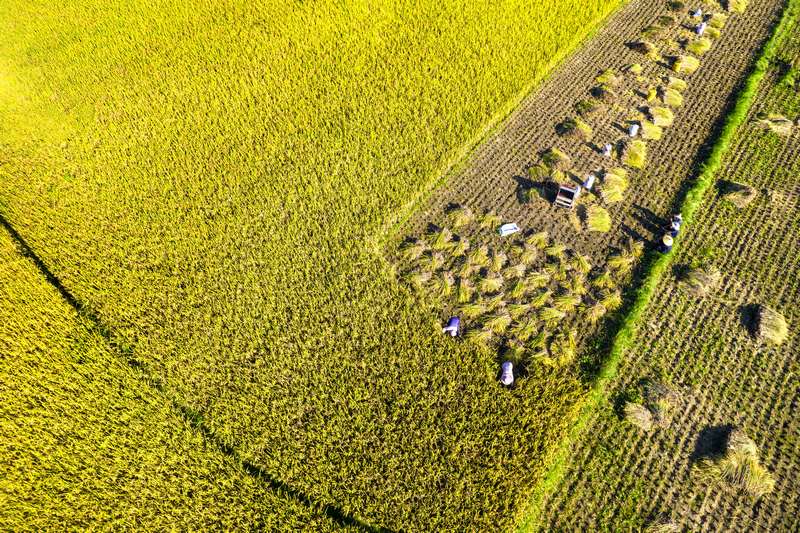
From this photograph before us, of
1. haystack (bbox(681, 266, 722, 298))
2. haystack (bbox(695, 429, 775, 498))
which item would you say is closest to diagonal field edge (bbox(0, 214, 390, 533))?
haystack (bbox(695, 429, 775, 498))

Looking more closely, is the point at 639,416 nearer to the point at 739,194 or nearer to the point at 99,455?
the point at 739,194

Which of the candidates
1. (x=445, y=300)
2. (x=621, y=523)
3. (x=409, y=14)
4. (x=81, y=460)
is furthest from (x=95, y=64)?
(x=621, y=523)

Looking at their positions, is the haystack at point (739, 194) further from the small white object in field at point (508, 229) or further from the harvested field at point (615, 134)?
the small white object in field at point (508, 229)

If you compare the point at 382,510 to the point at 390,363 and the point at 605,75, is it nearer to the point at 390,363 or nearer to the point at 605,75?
the point at 390,363

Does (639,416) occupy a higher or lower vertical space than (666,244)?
lower

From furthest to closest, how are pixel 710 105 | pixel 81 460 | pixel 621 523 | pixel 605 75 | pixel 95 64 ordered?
1. pixel 95 64
2. pixel 605 75
3. pixel 710 105
4. pixel 81 460
5. pixel 621 523

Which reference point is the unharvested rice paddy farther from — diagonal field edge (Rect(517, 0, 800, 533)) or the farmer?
the farmer

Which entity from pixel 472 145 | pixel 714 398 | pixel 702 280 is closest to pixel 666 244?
pixel 702 280
